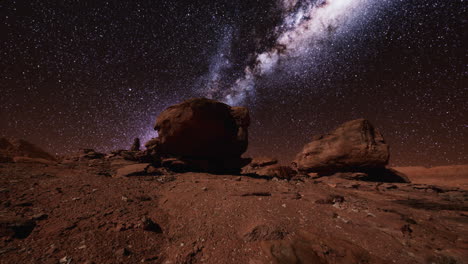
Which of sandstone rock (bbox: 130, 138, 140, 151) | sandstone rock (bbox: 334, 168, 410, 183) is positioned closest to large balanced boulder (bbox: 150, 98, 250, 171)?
sandstone rock (bbox: 334, 168, 410, 183)

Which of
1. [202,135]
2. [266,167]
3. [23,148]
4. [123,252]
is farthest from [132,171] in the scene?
[266,167]

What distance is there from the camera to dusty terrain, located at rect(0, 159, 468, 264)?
336 centimetres

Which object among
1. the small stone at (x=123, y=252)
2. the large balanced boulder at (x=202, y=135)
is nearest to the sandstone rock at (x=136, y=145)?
the large balanced boulder at (x=202, y=135)

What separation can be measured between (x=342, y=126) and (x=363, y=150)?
2823 mm

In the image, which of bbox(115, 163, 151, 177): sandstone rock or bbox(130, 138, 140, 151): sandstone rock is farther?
bbox(130, 138, 140, 151): sandstone rock

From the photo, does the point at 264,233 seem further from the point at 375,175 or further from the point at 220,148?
the point at 375,175

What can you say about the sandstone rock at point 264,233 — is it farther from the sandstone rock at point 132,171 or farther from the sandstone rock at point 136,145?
the sandstone rock at point 136,145

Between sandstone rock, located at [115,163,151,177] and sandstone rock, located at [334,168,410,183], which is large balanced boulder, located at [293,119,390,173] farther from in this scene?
sandstone rock, located at [115,163,151,177]

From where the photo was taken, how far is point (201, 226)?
445cm

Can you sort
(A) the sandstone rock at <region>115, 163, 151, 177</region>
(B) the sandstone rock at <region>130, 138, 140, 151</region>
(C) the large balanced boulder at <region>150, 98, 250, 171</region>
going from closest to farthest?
(A) the sandstone rock at <region>115, 163, 151, 177</region>
(C) the large balanced boulder at <region>150, 98, 250, 171</region>
(B) the sandstone rock at <region>130, 138, 140, 151</region>

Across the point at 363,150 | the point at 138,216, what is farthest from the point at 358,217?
the point at 363,150

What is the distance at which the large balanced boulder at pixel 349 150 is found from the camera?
13.5 m

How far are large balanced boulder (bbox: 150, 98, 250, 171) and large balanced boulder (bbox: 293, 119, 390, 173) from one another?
6972 mm

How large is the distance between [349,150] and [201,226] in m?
14.2
